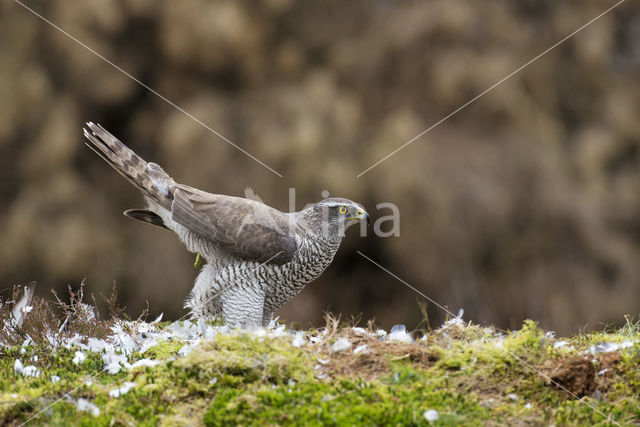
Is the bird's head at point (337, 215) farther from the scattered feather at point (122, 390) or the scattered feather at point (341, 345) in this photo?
the scattered feather at point (122, 390)

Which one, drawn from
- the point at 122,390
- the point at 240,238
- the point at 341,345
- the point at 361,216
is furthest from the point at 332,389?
the point at 361,216

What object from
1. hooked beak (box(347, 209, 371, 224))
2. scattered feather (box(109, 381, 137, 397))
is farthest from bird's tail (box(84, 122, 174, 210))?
scattered feather (box(109, 381, 137, 397))

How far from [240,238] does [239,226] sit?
0.09m

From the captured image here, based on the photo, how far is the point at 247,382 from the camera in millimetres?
2791

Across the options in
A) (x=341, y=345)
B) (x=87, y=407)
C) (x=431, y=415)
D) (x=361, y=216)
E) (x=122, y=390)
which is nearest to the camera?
(x=431, y=415)

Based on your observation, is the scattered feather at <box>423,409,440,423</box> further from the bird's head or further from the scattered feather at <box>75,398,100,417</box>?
the bird's head

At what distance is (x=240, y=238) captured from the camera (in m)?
4.16

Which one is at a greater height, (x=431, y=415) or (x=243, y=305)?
(x=243, y=305)

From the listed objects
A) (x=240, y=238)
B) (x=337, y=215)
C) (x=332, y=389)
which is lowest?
(x=332, y=389)

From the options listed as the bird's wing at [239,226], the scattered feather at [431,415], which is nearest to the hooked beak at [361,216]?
the bird's wing at [239,226]

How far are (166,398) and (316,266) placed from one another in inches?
70.9

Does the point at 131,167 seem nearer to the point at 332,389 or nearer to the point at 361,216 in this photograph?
the point at 361,216

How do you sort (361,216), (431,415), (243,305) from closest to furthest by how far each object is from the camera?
(431,415), (243,305), (361,216)

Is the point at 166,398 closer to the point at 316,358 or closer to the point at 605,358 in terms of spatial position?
the point at 316,358
